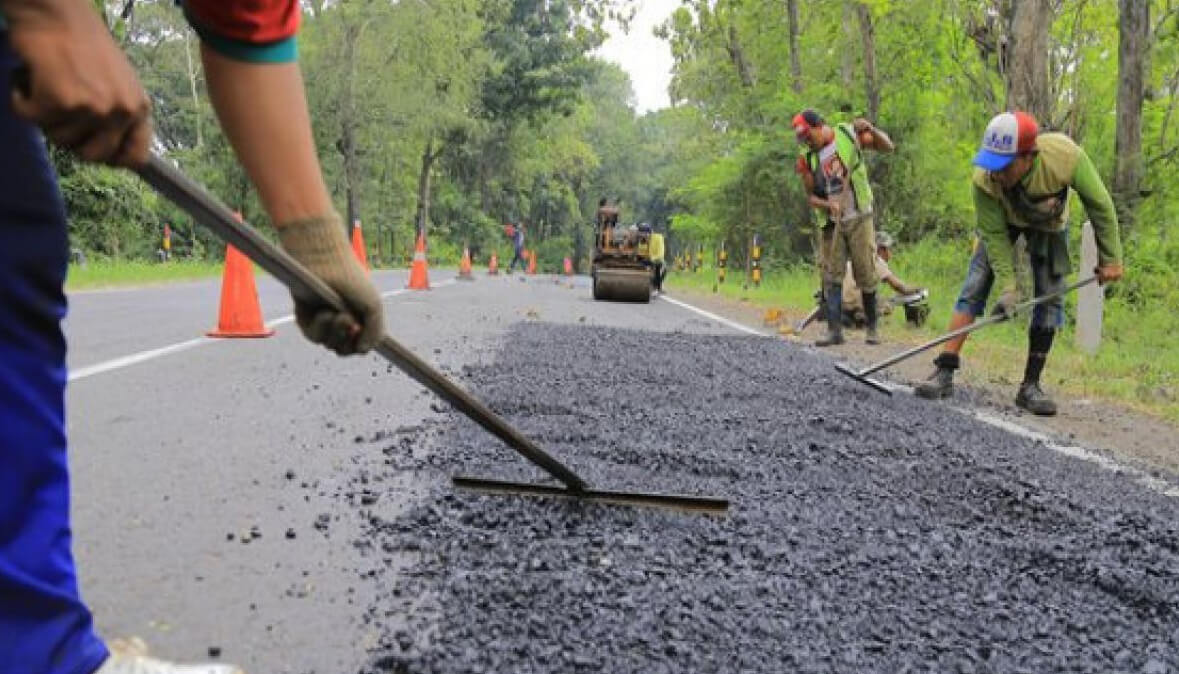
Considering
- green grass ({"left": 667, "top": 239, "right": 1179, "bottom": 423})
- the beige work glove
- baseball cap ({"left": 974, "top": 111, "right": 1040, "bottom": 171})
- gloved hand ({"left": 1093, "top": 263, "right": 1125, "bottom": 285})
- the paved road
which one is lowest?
green grass ({"left": 667, "top": 239, "right": 1179, "bottom": 423})

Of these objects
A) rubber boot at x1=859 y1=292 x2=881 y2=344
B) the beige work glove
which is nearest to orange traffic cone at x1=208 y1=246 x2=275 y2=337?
rubber boot at x1=859 y1=292 x2=881 y2=344

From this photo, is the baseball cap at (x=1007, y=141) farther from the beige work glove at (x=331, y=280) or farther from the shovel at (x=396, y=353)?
the beige work glove at (x=331, y=280)

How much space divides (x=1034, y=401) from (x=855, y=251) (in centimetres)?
388

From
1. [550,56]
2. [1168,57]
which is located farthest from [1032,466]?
[550,56]

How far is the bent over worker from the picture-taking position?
1053mm

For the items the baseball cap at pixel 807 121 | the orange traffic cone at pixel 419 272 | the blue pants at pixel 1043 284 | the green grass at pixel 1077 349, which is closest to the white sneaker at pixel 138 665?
the blue pants at pixel 1043 284

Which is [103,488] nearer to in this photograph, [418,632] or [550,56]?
[418,632]

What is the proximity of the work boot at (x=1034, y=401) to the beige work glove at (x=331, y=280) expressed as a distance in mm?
5187

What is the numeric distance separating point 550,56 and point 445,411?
4020 centimetres

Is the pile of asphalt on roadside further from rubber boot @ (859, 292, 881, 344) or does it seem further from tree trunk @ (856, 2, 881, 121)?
tree trunk @ (856, 2, 881, 121)

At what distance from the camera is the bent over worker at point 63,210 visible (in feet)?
3.45

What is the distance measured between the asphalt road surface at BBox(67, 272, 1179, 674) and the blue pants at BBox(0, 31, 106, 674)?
65cm

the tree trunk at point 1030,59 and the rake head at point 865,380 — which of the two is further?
the tree trunk at point 1030,59

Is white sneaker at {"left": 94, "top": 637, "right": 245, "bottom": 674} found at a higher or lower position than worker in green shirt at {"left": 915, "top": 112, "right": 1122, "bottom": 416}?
lower
